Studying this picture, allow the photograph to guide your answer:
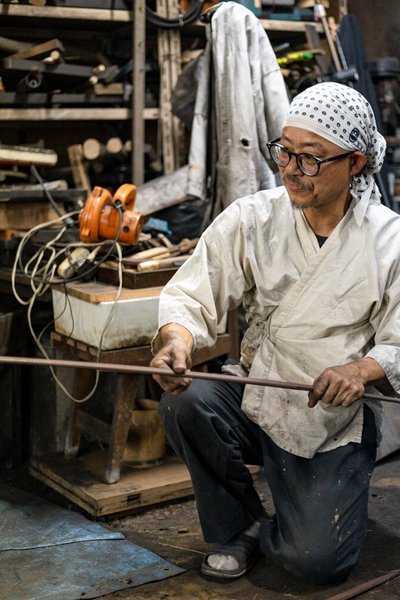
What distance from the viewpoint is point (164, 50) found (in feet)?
17.7

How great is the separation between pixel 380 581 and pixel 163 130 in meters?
3.16

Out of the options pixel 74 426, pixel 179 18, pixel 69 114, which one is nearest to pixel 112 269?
pixel 74 426

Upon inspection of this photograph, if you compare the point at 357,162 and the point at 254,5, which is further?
the point at 254,5

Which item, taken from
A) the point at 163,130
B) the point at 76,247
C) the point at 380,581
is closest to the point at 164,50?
the point at 163,130

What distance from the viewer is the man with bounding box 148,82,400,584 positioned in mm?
3010

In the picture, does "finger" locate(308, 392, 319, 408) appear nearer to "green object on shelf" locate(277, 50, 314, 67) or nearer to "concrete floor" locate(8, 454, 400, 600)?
"concrete floor" locate(8, 454, 400, 600)

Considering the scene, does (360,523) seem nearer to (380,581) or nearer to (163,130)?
(380,581)

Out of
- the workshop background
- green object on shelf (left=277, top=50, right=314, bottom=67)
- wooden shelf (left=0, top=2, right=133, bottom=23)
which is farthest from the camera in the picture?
green object on shelf (left=277, top=50, right=314, bottom=67)

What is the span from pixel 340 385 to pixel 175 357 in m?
0.51

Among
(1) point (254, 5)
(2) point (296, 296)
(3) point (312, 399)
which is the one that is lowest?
(3) point (312, 399)

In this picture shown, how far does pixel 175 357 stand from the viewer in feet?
9.15

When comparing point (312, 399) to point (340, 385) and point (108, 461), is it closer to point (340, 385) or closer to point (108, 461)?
point (340, 385)

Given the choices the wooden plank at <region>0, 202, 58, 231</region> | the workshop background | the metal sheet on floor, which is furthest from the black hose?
the metal sheet on floor

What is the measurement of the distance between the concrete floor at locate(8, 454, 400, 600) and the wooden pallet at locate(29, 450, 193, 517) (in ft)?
0.21
